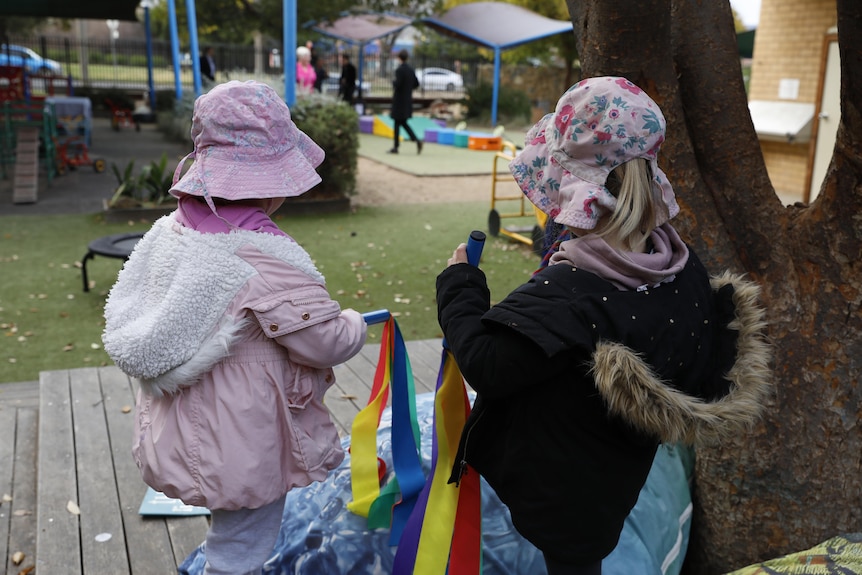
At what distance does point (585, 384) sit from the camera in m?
1.89

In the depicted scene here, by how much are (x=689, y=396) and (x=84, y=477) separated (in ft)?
8.62

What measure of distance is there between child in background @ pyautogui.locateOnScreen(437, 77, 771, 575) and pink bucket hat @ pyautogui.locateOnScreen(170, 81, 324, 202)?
1.79ft

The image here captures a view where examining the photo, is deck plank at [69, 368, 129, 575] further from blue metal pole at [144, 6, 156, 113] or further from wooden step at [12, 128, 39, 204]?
blue metal pole at [144, 6, 156, 113]

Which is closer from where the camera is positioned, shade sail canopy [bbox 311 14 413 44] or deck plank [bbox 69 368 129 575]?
deck plank [bbox 69 368 129 575]

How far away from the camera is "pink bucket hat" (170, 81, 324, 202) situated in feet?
6.87

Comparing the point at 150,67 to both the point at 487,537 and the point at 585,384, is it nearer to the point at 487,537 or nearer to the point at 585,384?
the point at 487,537

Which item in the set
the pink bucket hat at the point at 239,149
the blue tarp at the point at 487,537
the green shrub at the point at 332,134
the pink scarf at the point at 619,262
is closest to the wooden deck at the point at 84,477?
the blue tarp at the point at 487,537

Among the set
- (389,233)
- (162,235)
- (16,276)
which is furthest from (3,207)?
(162,235)

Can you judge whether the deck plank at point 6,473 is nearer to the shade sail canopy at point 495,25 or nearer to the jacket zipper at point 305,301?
the jacket zipper at point 305,301

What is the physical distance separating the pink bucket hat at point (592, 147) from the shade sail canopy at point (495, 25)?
2204 centimetres

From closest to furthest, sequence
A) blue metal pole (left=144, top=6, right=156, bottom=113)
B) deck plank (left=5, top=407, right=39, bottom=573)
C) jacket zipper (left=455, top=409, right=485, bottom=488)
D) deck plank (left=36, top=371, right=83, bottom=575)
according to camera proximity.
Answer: jacket zipper (left=455, top=409, right=485, bottom=488) < deck plank (left=36, top=371, right=83, bottom=575) < deck plank (left=5, top=407, right=39, bottom=573) < blue metal pole (left=144, top=6, right=156, bottom=113)

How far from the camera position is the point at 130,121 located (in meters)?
20.8

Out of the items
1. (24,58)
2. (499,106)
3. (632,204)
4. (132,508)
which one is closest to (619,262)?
(632,204)

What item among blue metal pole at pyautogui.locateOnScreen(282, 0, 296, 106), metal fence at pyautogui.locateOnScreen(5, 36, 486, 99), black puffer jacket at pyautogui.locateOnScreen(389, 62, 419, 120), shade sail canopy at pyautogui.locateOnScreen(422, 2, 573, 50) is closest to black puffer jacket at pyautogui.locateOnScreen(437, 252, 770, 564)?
blue metal pole at pyautogui.locateOnScreen(282, 0, 296, 106)
